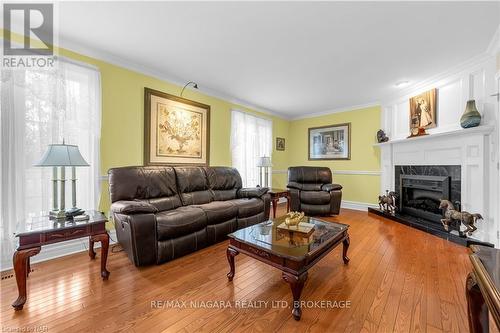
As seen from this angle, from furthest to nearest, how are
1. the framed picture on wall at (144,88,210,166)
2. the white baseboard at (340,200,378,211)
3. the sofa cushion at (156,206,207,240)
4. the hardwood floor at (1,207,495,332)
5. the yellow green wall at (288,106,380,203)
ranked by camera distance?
the white baseboard at (340,200,378,211) → the yellow green wall at (288,106,380,203) → the framed picture on wall at (144,88,210,166) → the sofa cushion at (156,206,207,240) → the hardwood floor at (1,207,495,332)

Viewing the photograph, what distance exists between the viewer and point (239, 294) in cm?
171

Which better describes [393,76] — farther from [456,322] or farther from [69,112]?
[69,112]

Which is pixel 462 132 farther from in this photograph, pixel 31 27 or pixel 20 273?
pixel 31 27

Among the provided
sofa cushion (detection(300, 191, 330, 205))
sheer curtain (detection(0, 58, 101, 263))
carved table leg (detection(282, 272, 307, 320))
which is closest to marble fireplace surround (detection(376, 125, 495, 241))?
sofa cushion (detection(300, 191, 330, 205))

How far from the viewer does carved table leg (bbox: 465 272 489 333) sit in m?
1.02

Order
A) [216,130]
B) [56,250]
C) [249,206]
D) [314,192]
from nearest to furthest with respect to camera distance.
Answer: [56,250], [249,206], [216,130], [314,192]

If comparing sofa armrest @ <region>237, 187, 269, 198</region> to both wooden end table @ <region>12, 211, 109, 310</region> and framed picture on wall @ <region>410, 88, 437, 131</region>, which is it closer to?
wooden end table @ <region>12, 211, 109, 310</region>

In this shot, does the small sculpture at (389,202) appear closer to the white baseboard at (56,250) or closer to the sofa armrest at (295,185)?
the sofa armrest at (295,185)

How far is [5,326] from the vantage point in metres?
1.36

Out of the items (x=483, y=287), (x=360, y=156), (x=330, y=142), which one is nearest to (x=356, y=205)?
(x=360, y=156)

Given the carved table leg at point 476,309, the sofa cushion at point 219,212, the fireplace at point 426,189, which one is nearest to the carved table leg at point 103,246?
the sofa cushion at point 219,212

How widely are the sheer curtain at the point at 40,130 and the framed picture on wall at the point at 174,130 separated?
0.67 meters

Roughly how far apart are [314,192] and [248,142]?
184cm

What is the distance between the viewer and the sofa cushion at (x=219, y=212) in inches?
106
